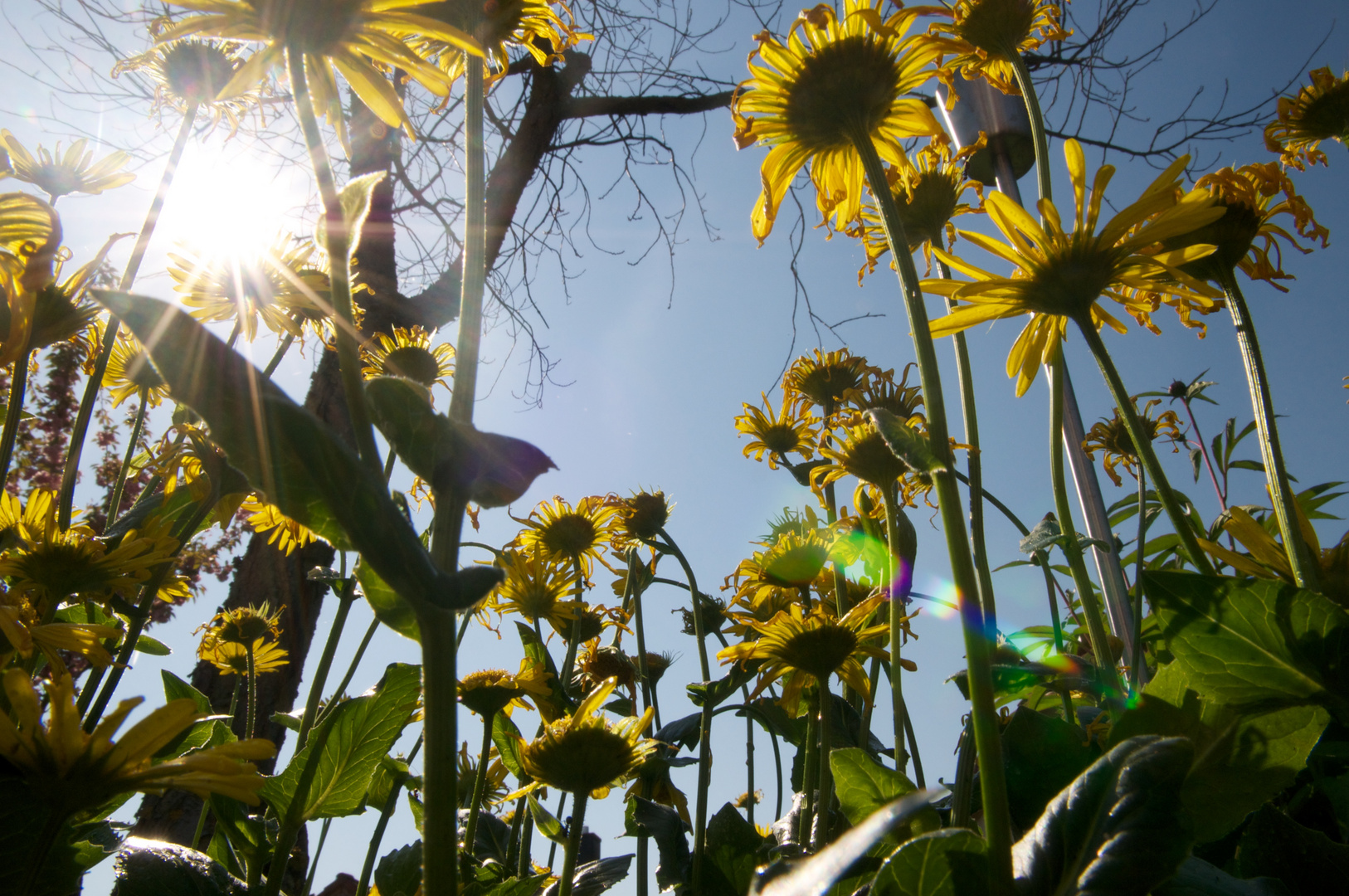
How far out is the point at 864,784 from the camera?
58 centimetres

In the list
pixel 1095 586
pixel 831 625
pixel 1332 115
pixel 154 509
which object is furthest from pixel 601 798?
pixel 1332 115

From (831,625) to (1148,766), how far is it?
53cm

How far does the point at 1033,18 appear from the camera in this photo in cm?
88

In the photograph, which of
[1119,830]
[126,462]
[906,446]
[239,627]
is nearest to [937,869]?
[1119,830]

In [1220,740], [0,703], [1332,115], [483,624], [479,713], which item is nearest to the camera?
[1220,740]

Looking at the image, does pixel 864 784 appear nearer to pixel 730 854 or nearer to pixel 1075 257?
pixel 730 854

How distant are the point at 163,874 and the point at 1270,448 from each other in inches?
36.7

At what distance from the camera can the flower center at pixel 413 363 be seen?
49.4 inches

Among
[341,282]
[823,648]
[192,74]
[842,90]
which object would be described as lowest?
[823,648]

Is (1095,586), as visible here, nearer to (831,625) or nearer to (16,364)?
(831,625)

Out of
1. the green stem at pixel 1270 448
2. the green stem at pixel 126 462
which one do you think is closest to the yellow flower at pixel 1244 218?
the green stem at pixel 1270 448

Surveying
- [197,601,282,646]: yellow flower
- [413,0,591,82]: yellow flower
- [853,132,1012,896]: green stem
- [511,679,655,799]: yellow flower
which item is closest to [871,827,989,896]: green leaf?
[853,132,1012,896]: green stem

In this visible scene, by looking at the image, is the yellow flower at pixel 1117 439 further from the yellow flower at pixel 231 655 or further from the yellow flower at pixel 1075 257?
the yellow flower at pixel 231 655

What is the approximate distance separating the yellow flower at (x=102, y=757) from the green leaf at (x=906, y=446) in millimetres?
421
